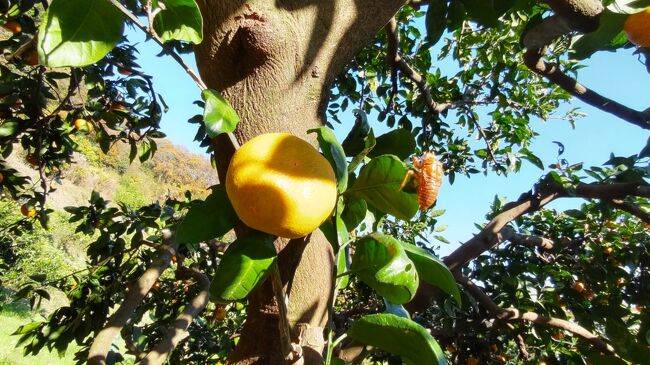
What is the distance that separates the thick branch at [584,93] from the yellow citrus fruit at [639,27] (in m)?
0.30

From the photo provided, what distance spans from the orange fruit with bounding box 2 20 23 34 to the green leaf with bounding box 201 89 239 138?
6.70 ft

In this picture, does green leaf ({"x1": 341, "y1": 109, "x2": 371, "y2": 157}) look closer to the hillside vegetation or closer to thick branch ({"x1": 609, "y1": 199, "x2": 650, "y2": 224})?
thick branch ({"x1": 609, "y1": 199, "x2": 650, "y2": 224})

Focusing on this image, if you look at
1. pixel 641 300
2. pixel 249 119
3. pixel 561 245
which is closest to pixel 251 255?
pixel 249 119

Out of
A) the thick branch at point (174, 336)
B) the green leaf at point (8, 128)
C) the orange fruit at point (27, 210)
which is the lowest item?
the orange fruit at point (27, 210)

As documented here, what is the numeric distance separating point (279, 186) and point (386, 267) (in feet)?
0.52

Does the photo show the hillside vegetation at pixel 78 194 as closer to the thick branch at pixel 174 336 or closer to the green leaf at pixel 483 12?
the thick branch at pixel 174 336

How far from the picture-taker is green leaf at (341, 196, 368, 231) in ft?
2.12

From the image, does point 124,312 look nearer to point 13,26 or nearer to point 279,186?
point 279,186

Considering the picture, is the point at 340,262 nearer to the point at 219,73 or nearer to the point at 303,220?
the point at 303,220

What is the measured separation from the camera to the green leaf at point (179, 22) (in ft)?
1.68

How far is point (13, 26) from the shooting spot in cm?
202

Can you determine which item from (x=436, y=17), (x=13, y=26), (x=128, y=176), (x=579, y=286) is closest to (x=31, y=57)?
(x=13, y=26)

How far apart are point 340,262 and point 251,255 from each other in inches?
6.4

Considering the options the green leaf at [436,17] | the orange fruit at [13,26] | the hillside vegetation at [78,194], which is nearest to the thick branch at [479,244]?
the green leaf at [436,17]
